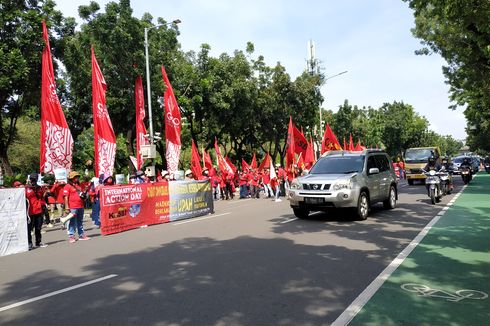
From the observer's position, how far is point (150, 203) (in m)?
12.9

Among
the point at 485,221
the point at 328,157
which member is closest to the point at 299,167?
the point at 328,157

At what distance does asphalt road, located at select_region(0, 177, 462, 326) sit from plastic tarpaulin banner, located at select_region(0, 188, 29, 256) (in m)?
0.41

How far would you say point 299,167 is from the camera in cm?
2095

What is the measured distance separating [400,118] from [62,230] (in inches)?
2517

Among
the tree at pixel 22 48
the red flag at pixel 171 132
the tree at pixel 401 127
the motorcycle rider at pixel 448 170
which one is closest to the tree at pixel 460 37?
the motorcycle rider at pixel 448 170

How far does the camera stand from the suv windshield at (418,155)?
83.2 ft

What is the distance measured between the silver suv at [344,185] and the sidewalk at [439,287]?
2486 mm

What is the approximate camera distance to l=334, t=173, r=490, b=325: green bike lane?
14.2 feet

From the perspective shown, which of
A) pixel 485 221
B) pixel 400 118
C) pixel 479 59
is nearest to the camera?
pixel 485 221

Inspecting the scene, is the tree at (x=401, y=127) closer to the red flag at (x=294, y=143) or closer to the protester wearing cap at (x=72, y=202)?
the red flag at (x=294, y=143)

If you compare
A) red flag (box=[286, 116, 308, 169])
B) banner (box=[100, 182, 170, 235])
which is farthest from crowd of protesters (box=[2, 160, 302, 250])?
red flag (box=[286, 116, 308, 169])

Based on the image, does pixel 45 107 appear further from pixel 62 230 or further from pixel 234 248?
pixel 234 248

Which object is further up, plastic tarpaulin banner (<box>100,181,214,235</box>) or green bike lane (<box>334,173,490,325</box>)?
plastic tarpaulin banner (<box>100,181,214,235</box>)

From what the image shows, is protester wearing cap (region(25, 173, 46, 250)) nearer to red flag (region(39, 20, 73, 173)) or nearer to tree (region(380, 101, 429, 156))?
red flag (region(39, 20, 73, 173))
